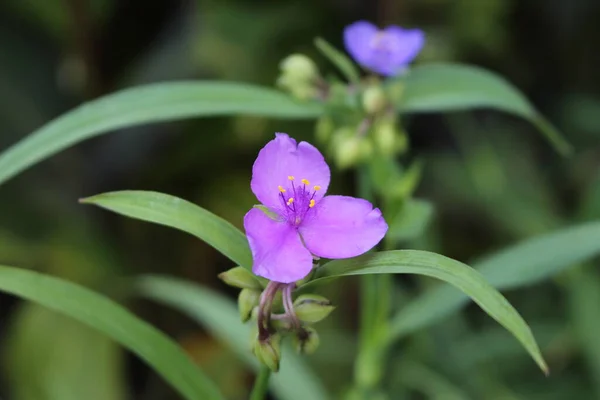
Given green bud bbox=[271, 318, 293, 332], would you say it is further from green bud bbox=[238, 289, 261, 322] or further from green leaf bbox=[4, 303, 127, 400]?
green leaf bbox=[4, 303, 127, 400]

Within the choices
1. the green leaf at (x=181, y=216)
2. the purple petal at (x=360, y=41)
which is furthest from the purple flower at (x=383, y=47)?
the green leaf at (x=181, y=216)

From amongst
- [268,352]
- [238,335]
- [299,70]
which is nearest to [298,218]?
[268,352]

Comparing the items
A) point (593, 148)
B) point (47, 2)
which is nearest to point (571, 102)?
point (593, 148)

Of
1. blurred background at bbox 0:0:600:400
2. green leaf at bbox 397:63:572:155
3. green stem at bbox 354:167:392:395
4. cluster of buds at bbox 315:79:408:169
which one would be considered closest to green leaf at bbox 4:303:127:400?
blurred background at bbox 0:0:600:400

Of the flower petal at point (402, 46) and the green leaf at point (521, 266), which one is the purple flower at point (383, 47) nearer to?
the flower petal at point (402, 46)

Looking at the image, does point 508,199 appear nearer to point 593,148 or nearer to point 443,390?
point 593,148
